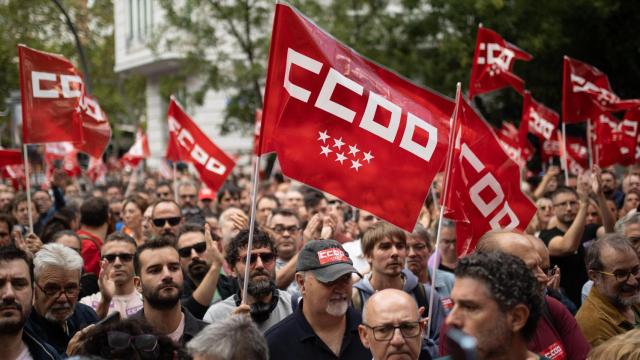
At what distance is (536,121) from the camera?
14414 millimetres

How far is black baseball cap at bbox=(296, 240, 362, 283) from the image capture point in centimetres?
493

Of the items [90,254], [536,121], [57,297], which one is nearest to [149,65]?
[536,121]

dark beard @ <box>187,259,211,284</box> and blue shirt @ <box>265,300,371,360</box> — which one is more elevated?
blue shirt @ <box>265,300,371,360</box>

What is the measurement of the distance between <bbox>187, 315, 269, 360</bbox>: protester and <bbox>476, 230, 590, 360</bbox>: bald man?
148 cm

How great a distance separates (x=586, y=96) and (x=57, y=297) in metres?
8.38

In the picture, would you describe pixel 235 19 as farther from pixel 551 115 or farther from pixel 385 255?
pixel 385 255

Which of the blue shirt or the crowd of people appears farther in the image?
the blue shirt

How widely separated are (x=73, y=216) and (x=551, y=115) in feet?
27.1

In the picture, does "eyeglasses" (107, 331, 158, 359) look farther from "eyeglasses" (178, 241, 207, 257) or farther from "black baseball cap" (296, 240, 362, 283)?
"eyeglasses" (178, 241, 207, 257)

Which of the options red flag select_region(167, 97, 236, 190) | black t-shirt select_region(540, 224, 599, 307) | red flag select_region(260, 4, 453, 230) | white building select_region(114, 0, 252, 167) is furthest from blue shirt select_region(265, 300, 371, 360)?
white building select_region(114, 0, 252, 167)

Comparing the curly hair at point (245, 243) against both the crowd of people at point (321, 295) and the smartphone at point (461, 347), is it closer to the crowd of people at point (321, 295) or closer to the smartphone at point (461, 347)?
the crowd of people at point (321, 295)

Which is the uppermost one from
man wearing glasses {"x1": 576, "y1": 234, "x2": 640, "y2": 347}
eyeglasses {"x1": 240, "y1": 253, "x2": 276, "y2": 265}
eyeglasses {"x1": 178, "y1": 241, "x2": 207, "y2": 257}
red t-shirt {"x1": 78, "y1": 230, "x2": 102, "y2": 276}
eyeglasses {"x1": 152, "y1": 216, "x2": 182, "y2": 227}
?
man wearing glasses {"x1": 576, "y1": 234, "x2": 640, "y2": 347}

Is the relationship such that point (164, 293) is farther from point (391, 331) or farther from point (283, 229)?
point (283, 229)

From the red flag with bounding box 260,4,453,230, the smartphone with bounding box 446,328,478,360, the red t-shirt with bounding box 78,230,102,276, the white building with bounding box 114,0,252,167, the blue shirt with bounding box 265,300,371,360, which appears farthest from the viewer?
the white building with bounding box 114,0,252,167
